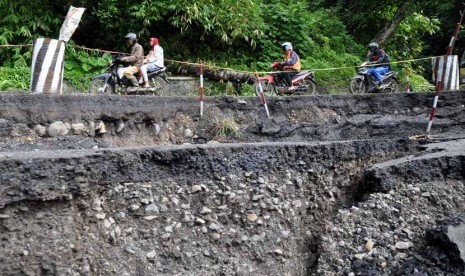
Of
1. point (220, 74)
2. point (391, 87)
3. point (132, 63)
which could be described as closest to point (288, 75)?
point (220, 74)

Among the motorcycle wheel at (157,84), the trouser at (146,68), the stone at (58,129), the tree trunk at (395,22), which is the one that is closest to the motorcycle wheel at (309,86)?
the motorcycle wheel at (157,84)

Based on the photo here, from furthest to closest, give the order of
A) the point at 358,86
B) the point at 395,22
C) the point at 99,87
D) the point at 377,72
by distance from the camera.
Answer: the point at 395,22
the point at 358,86
the point at 377,72
the point at 99,87

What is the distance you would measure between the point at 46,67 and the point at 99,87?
2.07 m

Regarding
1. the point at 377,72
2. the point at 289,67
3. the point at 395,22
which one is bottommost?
the point at 377,72

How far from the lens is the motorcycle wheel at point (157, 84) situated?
911 centimetres

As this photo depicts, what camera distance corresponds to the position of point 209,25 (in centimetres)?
1164

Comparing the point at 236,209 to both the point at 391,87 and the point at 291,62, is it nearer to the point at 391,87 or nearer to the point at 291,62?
the point at 291,62

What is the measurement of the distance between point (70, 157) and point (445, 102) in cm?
803

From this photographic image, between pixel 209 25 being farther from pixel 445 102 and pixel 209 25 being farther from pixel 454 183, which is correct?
pixel 454 183

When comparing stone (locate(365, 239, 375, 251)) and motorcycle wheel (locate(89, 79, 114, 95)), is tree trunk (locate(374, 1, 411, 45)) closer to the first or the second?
motorcycle wheel (locate(89, 79, 114, 95))

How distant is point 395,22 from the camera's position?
15289 mm

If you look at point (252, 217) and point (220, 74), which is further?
point (220, 74)

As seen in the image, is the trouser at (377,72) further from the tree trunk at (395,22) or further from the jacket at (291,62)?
the tree trunk at (395,22)

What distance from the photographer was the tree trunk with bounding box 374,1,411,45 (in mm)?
15047
